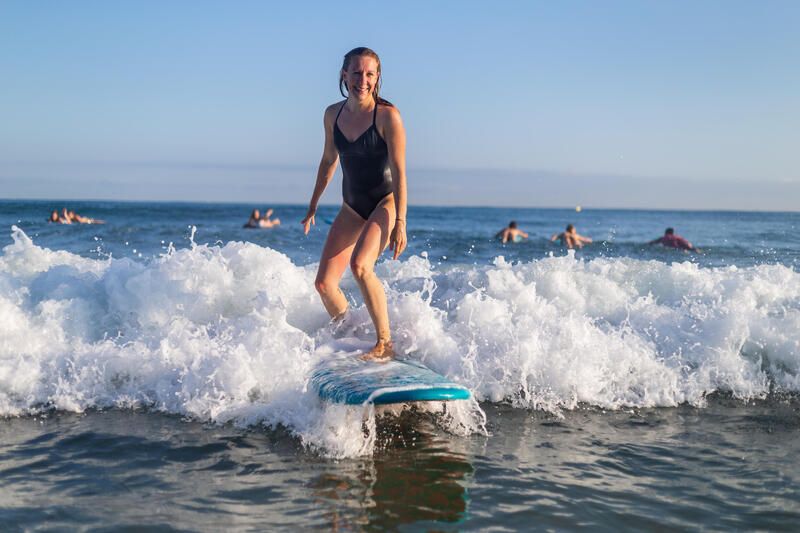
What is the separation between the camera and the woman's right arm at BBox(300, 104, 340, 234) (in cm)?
480

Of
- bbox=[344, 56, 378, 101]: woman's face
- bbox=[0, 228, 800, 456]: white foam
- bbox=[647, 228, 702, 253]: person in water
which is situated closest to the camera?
bbox=[344, 56, 378, 101]: woman's face

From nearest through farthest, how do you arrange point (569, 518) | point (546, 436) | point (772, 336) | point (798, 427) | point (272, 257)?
point (569, 518)
point (546, 436)
point (798, 427)
point (772, 336)
point (272, 257)

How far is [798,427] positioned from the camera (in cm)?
458

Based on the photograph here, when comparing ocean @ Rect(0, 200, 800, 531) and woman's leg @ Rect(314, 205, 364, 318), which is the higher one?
woman's leg @ Rect(314, 205, 364, 318)

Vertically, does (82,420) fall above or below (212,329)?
below

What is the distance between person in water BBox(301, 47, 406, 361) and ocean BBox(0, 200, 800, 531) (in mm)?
730

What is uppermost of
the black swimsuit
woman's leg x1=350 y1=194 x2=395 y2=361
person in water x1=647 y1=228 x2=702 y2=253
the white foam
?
the black swimsuit

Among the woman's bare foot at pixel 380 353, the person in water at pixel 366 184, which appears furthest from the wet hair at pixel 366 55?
the woman's bare foot at pixel 380 353

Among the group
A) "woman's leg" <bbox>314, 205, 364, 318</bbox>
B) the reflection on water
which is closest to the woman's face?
"woman's leg" <bbox>314, 205, 364, 318</bbox>

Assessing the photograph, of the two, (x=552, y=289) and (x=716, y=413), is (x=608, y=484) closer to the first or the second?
(x=716, y=413)

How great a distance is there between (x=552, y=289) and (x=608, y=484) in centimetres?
408

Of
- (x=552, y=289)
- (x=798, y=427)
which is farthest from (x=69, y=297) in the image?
(x=798, y=427)

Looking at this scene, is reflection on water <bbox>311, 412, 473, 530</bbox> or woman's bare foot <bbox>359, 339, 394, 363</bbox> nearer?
reflection on water <bbox>311, 412, 473, 530</bbox>

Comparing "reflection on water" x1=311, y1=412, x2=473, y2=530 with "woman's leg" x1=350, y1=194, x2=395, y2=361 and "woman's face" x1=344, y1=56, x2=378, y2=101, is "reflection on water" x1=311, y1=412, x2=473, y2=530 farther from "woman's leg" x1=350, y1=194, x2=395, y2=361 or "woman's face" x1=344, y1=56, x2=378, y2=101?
"woman's face" x1=344, y1=56, x2=378, y2=101
